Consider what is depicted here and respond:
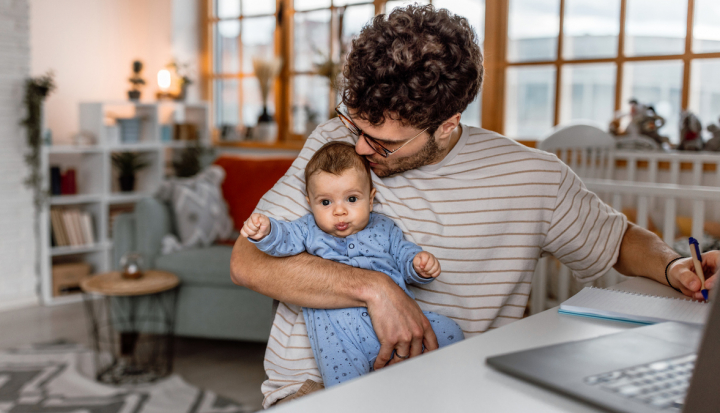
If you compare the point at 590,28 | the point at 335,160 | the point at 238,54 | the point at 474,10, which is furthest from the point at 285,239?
the point at 238,54

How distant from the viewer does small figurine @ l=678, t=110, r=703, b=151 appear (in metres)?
2.82

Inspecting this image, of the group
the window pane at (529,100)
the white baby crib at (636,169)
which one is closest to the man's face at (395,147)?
the white baby crib at (636,169)

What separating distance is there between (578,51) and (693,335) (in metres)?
2.97

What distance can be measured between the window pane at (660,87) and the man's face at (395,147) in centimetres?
230

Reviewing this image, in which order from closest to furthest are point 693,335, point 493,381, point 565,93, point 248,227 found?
point 493,381 < point 693,335 < point 248,227 < point 565,93

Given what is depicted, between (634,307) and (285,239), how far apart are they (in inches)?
23.8

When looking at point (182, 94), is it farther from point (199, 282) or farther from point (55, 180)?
point (199, 282)

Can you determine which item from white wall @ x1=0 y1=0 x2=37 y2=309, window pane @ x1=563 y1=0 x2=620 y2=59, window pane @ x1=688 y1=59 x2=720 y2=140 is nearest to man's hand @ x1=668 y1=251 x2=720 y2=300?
window pane @ x1=688 y1=59 x2=720 y2=140

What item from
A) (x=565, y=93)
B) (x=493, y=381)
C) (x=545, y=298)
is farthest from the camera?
(x=565, y=93)

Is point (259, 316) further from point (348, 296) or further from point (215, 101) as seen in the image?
point (215, 101)

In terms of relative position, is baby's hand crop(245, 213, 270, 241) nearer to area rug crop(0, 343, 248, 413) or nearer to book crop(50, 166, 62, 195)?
area rug crop(0, 343, 248, 413)

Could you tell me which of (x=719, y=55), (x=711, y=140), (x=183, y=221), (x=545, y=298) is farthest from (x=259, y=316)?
(x=719, y=55)

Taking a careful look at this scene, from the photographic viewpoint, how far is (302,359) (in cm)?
117

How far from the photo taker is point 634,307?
3.02ft
